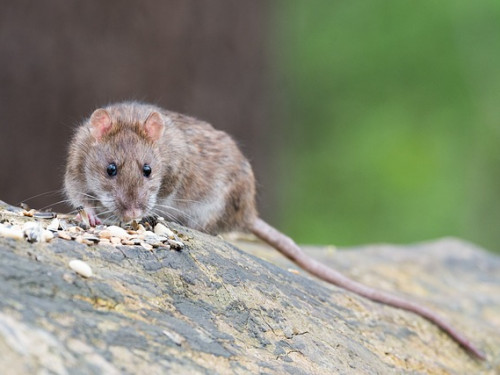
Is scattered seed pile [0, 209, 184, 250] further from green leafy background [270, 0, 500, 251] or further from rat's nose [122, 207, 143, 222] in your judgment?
green leafy background [270, 0, 500, 251]

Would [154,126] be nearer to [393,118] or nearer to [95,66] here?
[95,66]

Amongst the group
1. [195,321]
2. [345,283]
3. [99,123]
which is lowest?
[345,283]

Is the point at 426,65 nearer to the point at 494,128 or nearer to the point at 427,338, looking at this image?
the point at 494,128

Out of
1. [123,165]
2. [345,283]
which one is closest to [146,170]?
[123,165]

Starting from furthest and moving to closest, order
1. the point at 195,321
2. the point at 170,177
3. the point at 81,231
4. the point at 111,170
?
1. the point at 170,177
2. the point at 111,170
3. the point at 81,231
4. the point at 195,321

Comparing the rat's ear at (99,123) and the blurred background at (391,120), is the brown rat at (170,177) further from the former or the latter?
the blurred background at (391,120)

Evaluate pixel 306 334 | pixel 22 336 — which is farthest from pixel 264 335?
pixel 22 336
